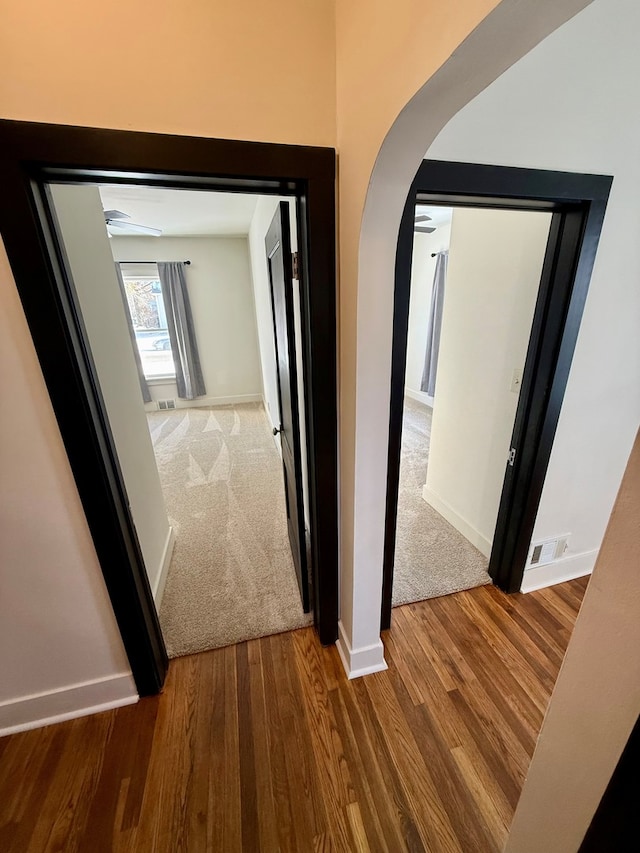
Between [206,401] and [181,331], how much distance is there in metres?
1.16

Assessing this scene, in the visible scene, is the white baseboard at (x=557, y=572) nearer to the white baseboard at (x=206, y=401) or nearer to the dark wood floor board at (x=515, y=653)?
the dark wood floor board at (x=515, y=653)

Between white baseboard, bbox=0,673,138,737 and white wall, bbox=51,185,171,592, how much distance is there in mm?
505

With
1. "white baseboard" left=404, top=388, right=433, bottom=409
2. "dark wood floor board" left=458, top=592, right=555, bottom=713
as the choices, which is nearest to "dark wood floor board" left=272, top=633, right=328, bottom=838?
"dark wood floor board" left=458, top=592, right=555, bottom=713

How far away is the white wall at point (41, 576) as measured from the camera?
3.24 feet

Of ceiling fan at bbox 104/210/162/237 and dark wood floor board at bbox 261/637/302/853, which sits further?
ceiling fan at bbox 104/210/162/237

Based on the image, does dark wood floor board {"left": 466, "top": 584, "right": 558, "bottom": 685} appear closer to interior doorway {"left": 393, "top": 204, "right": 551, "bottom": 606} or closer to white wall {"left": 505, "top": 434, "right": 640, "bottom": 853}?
interior doorway {"left": 393, "top": 204, "right": 551, "bottom": 606}

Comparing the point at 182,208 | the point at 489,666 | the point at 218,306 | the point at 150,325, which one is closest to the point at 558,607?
the point at 489,666

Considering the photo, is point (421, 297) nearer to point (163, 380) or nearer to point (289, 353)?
point (163, 380)

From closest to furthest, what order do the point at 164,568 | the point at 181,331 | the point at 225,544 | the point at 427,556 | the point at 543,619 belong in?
the point at 543,619, the point at 164,568, the point at 427,556, the point at 225,544, the point at 181,331

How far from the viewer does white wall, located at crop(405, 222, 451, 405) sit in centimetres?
492

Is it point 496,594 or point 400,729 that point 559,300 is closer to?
point 496,594

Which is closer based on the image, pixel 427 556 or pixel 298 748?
pixel 298 748

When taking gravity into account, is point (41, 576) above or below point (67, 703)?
above

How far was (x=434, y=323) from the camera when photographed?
A: 4797 mm
